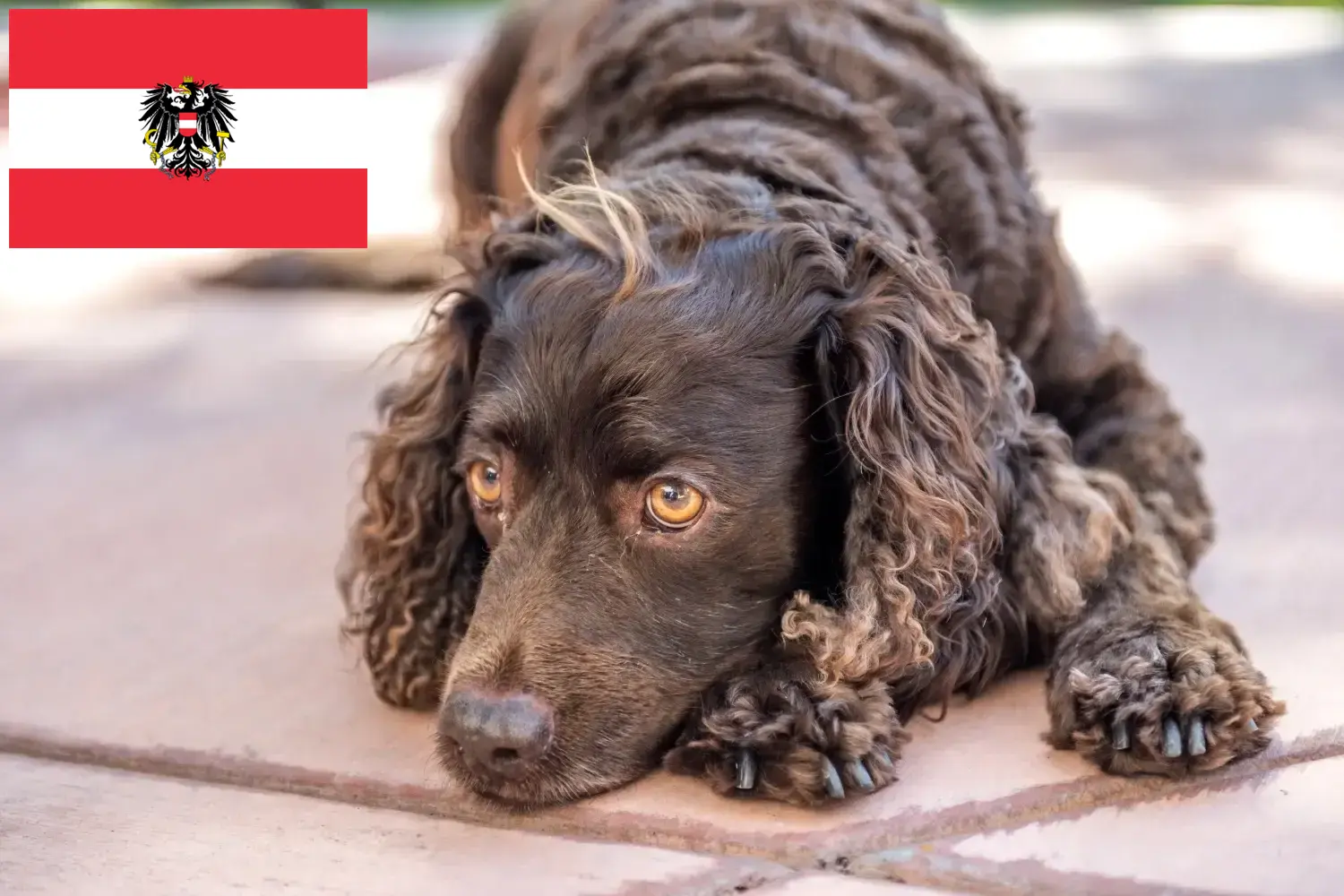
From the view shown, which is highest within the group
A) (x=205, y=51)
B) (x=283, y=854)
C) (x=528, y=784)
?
(x=205, y=51)

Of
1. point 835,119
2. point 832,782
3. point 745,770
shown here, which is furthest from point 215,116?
point 832,782

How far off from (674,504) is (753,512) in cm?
14

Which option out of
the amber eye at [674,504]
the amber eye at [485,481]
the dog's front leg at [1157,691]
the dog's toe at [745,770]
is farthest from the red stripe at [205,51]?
the dog's front leg at [1157,691]

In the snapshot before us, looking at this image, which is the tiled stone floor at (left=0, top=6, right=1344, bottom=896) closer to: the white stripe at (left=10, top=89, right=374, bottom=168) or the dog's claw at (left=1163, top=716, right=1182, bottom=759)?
the dog's claw at (left=1163, top=716, right=1182, bottom=759)

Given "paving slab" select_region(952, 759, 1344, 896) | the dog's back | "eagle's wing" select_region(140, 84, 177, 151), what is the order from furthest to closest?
"eagle's wing" select_region(140, 84, 177, 151) < the dog's back < "paving slab" select_region(952, 759, 1344, 896)

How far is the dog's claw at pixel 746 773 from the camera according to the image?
2.44m

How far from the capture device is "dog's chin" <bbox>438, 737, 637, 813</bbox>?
242 centimetres

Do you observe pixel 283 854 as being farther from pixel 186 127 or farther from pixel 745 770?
pixel 186 127

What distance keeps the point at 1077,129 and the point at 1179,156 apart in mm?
939

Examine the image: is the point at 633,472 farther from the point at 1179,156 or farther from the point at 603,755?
→ the point at 1179,156

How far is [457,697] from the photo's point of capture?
2400 millimetres

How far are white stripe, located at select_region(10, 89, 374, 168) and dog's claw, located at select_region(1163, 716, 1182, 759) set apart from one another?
10.6ft

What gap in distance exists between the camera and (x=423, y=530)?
117 inches

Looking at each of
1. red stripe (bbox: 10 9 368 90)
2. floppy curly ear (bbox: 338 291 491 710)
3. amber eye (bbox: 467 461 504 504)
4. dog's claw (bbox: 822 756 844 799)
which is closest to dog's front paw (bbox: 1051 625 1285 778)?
dog's claw (bbox: 822 756 844 799)
